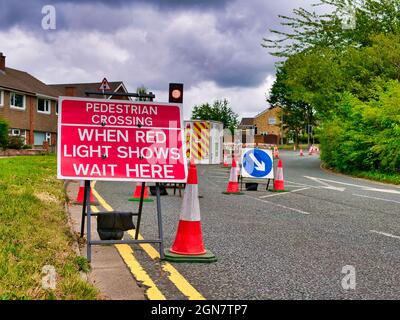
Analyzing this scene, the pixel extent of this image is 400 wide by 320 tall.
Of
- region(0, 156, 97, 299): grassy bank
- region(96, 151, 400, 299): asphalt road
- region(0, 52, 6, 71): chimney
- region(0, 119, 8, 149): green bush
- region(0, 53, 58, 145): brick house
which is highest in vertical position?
region(0, 52, 6, 71): chimney

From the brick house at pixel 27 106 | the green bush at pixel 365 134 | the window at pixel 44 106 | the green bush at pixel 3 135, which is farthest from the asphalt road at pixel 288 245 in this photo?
the window at pixel 44 106

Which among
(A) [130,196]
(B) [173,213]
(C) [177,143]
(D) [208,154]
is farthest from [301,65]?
(C) [177,143]

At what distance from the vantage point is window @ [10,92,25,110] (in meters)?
44.2

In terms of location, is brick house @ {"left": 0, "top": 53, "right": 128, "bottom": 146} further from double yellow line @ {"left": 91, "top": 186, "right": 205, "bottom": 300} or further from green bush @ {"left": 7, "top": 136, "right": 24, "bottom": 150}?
double yellow line @ {"left": 91, "top": 186, "right": 205, "bottom": 300}

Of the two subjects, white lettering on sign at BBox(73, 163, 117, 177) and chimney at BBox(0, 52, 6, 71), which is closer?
white lettering on sign at BBox(73, 163, 117, 177)

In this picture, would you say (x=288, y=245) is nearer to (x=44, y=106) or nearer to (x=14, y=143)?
(x=14, y=143)

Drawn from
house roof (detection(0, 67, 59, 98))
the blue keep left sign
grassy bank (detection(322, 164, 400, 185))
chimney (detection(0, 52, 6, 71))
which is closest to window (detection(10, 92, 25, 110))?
house roof (detection(0, 67, 59, 98))

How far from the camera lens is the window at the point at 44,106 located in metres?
48.9

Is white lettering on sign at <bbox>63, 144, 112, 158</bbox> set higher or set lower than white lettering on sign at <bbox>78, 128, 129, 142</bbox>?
lower

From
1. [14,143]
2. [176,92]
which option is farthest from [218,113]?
[176,92]

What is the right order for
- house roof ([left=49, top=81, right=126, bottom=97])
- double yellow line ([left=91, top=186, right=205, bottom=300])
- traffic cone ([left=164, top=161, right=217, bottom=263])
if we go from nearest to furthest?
double yellow line ([left=91, top=186, right=205, bottom=300]) → traffic cone ([left=164, top=161, right=217, bottom=263]) → house roof ([left=49, top=81, right=126, bottom=97])

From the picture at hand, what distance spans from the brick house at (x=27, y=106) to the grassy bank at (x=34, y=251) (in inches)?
1353

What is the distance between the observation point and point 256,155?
53.8ft

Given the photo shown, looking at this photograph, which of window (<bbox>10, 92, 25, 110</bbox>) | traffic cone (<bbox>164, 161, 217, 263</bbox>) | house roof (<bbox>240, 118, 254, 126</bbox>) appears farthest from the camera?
house roof (<bbox>240, 118, 254, 126</bbox>)
